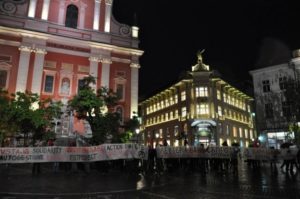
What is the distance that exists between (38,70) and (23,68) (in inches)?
65.1

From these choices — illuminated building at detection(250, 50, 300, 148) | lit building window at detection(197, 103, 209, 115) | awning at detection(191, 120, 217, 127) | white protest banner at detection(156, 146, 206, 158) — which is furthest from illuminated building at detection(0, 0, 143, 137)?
illuminated building at detection(250, 50, 300, 148)

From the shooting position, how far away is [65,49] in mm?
32500

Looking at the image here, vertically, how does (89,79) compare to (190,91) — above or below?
below

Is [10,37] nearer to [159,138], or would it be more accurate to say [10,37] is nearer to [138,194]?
[138,194]

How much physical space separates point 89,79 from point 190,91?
2886 cm

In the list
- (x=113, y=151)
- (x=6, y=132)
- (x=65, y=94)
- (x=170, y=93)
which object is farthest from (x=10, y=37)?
(x=170, y=93)

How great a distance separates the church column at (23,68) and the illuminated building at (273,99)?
3769 centimetres

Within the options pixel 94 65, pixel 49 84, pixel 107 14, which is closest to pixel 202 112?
pixel 94 65

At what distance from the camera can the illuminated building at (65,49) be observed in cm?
3016

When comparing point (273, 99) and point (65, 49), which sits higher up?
point (65, 49)

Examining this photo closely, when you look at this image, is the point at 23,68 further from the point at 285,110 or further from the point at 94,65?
the point at 285,110

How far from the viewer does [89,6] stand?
35.6 m

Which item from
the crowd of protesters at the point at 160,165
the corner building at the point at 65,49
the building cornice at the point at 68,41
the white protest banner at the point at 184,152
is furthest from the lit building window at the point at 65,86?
the white protest banner at the point at 184,152

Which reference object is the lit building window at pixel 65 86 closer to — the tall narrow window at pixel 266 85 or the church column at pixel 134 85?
the church column at pixel 134 85
